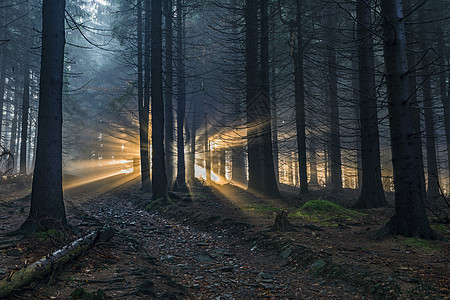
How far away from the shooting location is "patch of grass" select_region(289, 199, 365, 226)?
30.3 feet

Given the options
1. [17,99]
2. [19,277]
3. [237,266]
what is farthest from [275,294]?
[17,99]

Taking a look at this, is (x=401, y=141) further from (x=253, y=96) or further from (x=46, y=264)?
(x=253, y=96)

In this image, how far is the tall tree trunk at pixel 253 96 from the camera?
1512 centimetres

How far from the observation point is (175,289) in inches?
185

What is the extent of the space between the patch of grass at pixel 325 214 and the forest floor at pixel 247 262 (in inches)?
5.3

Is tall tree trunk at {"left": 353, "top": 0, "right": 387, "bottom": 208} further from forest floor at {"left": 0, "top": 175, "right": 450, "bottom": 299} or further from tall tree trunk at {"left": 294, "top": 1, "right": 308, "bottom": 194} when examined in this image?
tall tree trunk at {"left": 294, "top": 1, "right": 308, "bottom": 194}

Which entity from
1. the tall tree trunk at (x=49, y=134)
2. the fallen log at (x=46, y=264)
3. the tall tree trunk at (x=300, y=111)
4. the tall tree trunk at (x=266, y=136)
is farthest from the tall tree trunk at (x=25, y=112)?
the fallen log at (x=46, y=264)

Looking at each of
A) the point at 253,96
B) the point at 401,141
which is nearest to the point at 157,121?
the point at 253,96

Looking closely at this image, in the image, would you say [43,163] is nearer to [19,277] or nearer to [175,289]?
[19,277]

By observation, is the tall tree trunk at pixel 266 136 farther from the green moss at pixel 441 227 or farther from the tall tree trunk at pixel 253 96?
the green moss at pixel 441 227

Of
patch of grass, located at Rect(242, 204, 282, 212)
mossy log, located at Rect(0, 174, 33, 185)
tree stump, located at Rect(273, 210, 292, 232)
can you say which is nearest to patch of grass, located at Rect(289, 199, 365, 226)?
patch of grass, located at Rect(242, 204, 282, 212)

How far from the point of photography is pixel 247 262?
639cm

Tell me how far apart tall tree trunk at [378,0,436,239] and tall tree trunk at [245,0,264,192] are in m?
8.48

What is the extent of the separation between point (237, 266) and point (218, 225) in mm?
3359
